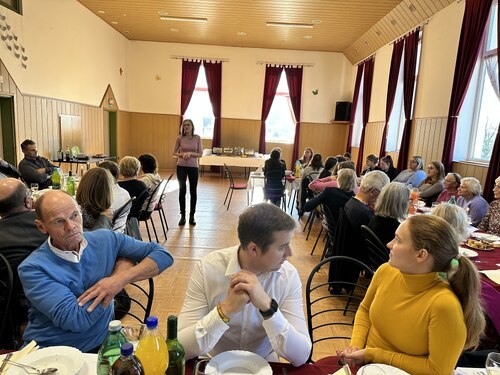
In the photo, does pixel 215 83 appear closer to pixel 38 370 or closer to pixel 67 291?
pixel 67 291

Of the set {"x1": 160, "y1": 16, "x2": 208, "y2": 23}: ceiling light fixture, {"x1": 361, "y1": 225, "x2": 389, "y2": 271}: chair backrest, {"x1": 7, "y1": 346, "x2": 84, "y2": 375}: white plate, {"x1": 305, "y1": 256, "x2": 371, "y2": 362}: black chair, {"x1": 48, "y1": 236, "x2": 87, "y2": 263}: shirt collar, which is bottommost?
{"x1": 305, "y1": 256, "x2": 371, "y2": 362}: black chair

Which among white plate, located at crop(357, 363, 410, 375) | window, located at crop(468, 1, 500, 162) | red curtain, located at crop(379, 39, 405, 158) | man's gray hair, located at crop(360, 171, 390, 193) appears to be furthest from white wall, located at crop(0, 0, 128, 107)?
window, located at crop(468, 1, 500, 162)

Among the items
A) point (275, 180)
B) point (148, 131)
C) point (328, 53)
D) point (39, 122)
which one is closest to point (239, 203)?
point (275, 180)

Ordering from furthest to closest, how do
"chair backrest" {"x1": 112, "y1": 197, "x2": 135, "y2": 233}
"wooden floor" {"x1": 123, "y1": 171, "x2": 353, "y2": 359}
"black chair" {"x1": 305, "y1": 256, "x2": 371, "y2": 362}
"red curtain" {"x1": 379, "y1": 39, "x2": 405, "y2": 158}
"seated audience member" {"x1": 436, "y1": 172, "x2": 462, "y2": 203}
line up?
"red curtain" {"x1": 379, "y1": 39, "x2": 405, "y2": 158}, "seated audience member" {"x1": 436, "y1": 172, "x2": 462, "y2": 203}, "wooden floor" {"x1": 123, "y1": 171, "x2": 353, "y2": 359}, "chair backrest" {"x1": 112, "y1": 197, "x2": 135, "y2": 233}, "black chair" {"x1": 305, "y1": 256, "x2": 371, "y2": 362}

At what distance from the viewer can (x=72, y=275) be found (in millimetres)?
1407

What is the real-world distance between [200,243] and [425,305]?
3653 millimetres

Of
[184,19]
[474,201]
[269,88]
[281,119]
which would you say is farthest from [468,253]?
[281,119]

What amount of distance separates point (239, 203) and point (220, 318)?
617cm

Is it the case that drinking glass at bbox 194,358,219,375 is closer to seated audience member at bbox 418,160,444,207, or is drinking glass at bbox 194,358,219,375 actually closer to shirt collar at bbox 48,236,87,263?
shirt collar at bbox 48,236,87,263

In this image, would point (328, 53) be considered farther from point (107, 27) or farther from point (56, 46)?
point (56, 46)

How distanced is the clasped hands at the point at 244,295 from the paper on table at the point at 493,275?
154 centimetres

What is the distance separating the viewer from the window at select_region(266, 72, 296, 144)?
1156 centimetres

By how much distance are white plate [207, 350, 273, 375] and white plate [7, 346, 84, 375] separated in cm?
40

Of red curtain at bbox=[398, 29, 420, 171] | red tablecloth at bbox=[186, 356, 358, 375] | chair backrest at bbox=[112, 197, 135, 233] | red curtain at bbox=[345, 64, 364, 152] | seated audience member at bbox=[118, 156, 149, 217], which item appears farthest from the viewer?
red curtain at bbox=[345, 64, 364, 152]
